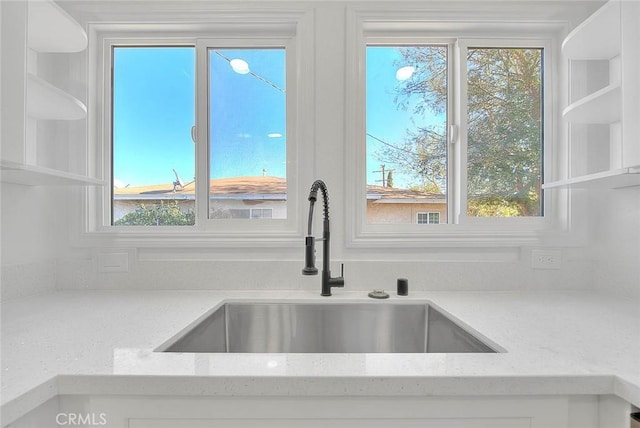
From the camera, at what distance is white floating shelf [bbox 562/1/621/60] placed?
1119 millimetres

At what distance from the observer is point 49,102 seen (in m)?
1.21

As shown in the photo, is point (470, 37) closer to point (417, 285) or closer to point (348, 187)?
point (348, 187)

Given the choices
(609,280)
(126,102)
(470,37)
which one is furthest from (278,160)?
(609,280)

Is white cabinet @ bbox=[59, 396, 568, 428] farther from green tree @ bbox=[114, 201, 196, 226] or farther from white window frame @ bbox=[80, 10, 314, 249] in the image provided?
green tree @ bbox=[114, 201, 196, 226]

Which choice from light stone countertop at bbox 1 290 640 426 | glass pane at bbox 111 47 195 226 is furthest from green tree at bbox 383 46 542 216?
glass pane at bbox 111 47 195 226

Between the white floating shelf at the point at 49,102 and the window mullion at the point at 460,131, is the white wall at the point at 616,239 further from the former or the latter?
the white floating shelf at the point at 49,102

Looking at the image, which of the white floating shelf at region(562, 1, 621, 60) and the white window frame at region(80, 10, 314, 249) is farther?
the white window frame at region(80, 10, 314, 249)

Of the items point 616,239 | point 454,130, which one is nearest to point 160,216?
point 454,130

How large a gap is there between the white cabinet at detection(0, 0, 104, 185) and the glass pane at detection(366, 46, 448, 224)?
125cm

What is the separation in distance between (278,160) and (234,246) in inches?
18.6

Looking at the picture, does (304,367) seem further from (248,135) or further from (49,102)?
(49,102)

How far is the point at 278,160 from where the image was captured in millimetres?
1597

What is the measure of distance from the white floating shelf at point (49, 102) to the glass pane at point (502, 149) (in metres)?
1.74

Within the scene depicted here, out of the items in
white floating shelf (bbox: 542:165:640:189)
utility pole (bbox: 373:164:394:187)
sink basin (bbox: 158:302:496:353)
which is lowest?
sink basin (bbox: 158:302:496:353)
